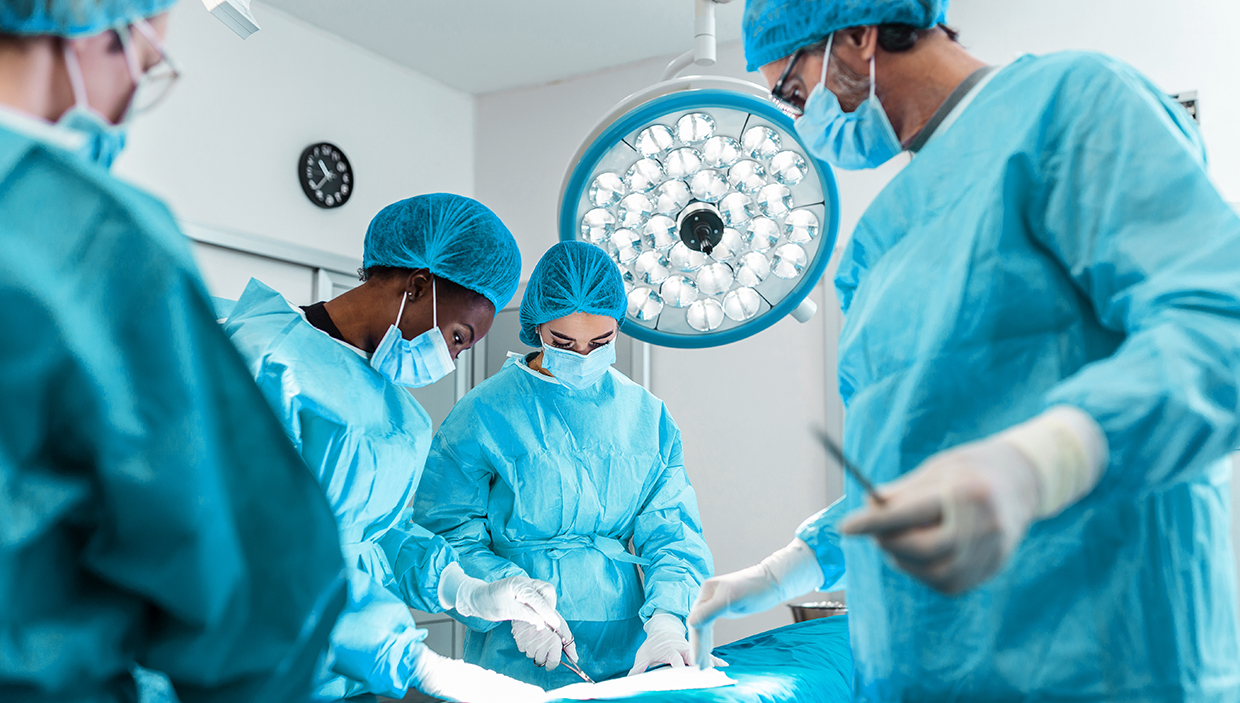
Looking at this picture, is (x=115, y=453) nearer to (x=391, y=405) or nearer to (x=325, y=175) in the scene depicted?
(x=391, y=405)

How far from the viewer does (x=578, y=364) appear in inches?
85.9

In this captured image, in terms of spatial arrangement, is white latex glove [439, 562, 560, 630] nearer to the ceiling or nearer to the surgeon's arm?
the surgeon's arm

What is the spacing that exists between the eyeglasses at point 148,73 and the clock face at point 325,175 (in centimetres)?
291

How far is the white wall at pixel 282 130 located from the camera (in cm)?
315

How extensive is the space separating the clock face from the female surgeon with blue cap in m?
2.01

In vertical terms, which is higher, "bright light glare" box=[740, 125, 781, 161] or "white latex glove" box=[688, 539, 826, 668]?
"bright light glare" box=[740, 125, 781, 161]

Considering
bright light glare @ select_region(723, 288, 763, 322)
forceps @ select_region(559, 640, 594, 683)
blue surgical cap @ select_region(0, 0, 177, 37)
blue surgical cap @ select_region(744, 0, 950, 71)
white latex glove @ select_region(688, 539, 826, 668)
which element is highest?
blue surgical cap @ select_region(744, 0, 950, 71)

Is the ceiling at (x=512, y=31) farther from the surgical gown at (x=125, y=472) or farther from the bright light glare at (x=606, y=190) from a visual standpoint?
the surgical gown at (x=125, y=472)

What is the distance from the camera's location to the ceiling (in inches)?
141

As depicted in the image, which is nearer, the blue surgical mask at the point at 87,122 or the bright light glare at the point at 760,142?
the blue surgical mask at the point at 87,122

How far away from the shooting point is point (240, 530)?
70cm

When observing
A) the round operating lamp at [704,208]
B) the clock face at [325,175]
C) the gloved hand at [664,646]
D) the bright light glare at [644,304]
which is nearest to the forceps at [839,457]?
the round operating lamp at [704,208]

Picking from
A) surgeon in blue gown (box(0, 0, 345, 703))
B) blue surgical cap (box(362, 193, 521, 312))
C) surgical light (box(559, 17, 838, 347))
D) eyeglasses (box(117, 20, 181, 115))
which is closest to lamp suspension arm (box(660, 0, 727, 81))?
surgical light (box(559, 17, 838, 347))

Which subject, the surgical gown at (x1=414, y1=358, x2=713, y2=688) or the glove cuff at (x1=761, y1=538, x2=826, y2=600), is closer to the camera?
the glove cuff at (x1=761, y1=538, x2=826, y2=600)
